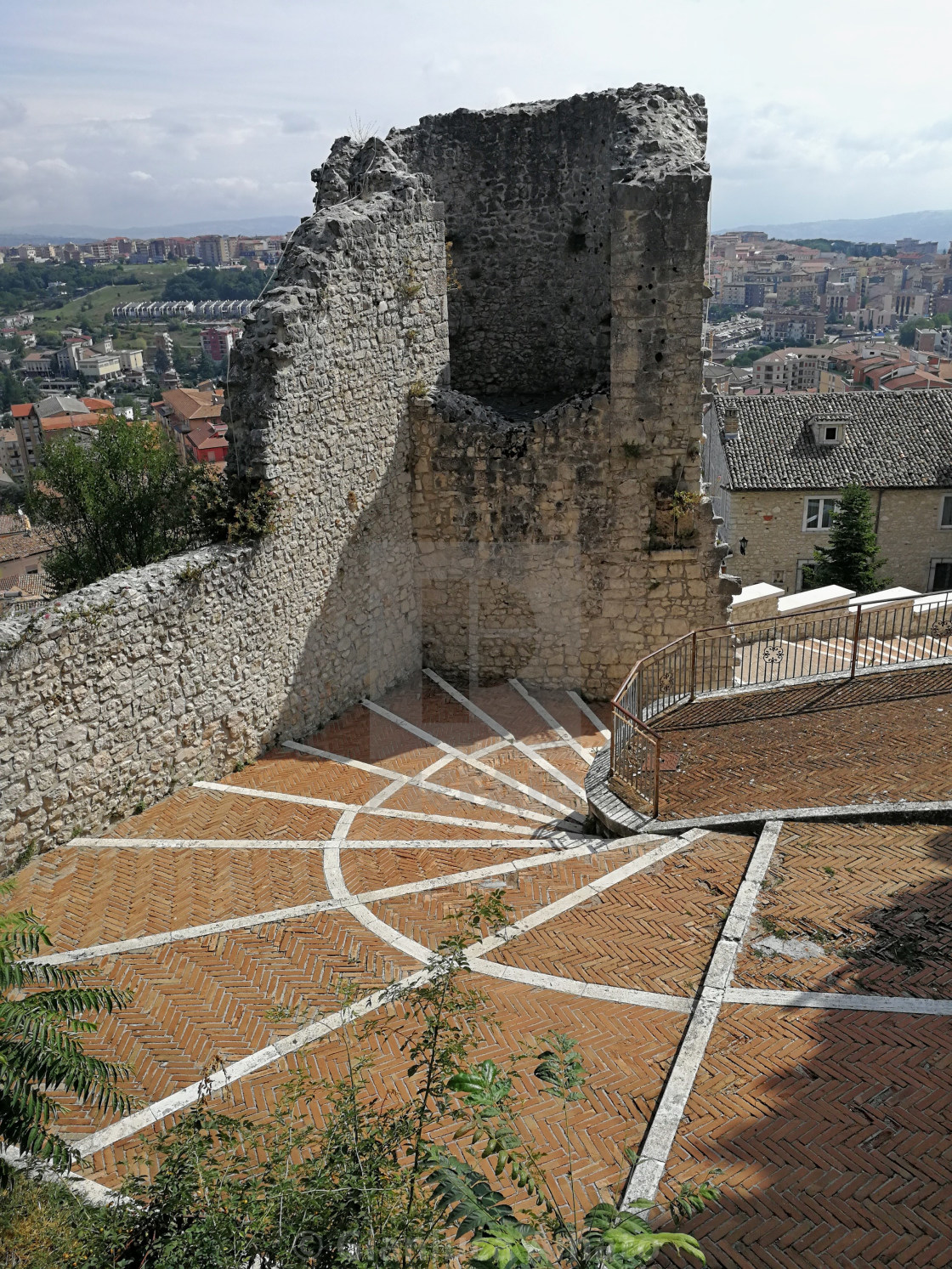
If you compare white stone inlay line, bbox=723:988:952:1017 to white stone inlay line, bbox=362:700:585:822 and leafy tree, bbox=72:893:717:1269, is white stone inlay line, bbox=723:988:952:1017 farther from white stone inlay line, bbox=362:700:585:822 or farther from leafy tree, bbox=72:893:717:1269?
white stone inlay line, bbox=362:700:585:822

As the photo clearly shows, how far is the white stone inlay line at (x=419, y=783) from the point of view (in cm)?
1176

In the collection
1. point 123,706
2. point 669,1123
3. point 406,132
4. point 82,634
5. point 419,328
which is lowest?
point 669,1123

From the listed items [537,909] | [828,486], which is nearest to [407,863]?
[537,909]

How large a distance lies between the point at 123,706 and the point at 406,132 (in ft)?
38.2

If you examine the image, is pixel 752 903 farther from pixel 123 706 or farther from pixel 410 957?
pixel 123 706

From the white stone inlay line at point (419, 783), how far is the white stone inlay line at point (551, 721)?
1697 millimetres

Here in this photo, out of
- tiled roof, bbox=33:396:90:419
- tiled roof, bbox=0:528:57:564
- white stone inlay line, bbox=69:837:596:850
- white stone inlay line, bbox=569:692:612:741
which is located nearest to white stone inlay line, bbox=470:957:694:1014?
white stone inlay line, bbox=69:837:596:850

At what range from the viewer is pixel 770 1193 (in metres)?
5.29

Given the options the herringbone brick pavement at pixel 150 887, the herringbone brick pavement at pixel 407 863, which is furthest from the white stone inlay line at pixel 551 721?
the herringbone brick pavement at pixel 150 887

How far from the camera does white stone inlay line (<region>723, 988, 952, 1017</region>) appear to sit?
6777 mm

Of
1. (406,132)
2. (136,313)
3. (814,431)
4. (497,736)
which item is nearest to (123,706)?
(497,736)

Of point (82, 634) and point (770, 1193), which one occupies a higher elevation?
point (82, 634)

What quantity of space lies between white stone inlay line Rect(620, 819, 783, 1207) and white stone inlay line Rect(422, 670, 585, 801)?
144 inches

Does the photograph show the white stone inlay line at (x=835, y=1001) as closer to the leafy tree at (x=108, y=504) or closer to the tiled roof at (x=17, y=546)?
the leafy tree at (x=108, y=504)
